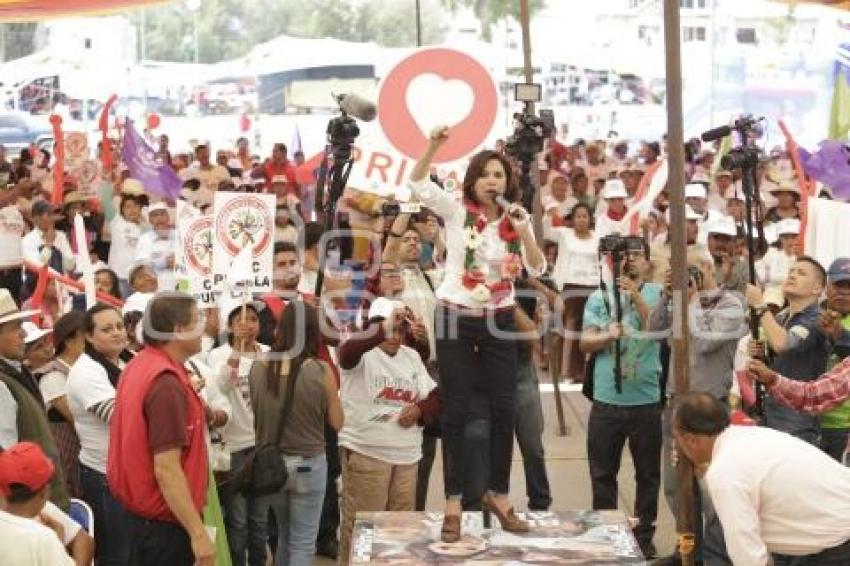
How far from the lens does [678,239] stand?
6898 millimetres

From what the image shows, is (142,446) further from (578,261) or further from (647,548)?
(578,261)

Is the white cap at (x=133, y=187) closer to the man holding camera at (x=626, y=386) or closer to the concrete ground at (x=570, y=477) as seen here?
the concrete ground at (x=570, y=477)

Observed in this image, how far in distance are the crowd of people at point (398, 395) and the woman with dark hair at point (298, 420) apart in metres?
0.01

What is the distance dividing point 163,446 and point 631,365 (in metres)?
3.33

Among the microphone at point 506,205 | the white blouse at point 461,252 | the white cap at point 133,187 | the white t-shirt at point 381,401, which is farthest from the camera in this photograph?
the white cap at point 133,187

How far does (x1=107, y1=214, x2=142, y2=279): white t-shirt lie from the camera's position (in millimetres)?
13547

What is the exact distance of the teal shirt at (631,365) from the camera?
329 inches

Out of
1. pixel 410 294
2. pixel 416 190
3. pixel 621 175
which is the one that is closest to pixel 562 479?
pixel 410 294

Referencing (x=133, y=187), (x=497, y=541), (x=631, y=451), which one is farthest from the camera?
(x=133, y=187)

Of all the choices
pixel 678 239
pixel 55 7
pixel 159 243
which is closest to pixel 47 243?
pixel 159 243

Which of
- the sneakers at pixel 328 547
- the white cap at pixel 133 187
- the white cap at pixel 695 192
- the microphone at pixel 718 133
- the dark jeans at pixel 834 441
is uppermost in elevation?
the microphone at pixel 718 133

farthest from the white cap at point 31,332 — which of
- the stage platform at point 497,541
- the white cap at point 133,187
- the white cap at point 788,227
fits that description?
the white cap at point 133,187

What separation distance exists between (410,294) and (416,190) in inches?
81.0

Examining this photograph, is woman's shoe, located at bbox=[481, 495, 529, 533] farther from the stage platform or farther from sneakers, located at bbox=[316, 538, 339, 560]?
sneakers, located at bbox=[316, 538, 339, 560]
